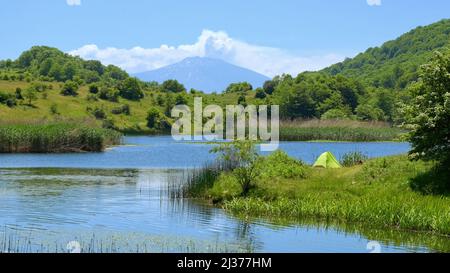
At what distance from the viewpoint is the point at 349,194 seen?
31.2m

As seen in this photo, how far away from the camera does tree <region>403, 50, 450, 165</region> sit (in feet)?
98.5

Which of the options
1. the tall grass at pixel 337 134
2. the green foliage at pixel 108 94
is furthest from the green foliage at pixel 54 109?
the tall grass at pixel 337 134

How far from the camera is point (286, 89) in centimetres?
18438

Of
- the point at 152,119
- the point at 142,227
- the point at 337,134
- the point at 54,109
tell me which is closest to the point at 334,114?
the point at 152,119

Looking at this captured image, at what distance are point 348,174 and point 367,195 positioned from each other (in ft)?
12.8

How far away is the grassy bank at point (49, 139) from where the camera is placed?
7394 cm

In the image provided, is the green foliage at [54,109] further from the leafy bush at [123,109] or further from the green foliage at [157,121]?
the green foliage at [157,121]

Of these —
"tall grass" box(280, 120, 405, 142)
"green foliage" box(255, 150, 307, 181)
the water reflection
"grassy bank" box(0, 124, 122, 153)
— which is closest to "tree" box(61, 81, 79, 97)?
"tall grass" box(280, 120, 405, 142)

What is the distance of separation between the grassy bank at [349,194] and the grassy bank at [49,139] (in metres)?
42.2

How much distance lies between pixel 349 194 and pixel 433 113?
5.27 metres

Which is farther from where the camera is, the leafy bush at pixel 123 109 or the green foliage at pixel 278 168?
the leafy bush at pixel 123 109

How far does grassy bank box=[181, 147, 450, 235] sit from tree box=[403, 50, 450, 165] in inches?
41.0

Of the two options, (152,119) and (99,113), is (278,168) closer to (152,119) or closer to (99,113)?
(99,113)

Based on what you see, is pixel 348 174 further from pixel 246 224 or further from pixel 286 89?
pixel 286 89
